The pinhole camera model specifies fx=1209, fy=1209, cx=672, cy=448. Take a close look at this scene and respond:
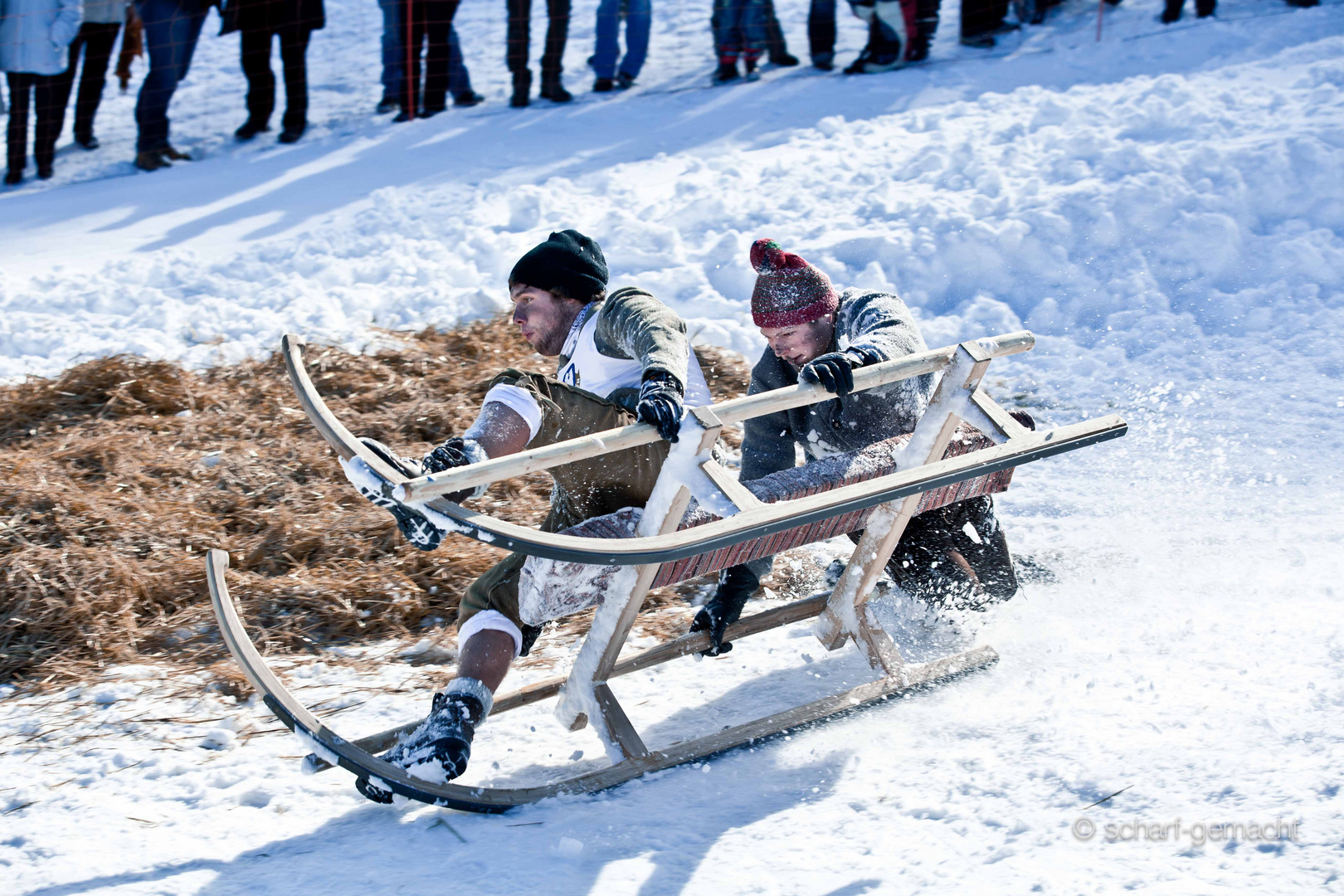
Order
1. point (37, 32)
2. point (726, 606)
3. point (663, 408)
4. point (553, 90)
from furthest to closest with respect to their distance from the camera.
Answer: point (553, 90) → point (37, 32) → point (726, 606) → point (663, 408)

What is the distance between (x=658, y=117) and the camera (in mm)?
8625

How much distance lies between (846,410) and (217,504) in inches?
94.1

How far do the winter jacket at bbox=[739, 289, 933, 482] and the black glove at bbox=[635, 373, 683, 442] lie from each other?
745mm

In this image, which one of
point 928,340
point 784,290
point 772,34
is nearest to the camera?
point 784,290

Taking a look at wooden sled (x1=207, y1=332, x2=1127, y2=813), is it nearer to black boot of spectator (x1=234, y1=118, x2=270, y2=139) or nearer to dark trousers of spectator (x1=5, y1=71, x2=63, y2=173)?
dark trousers of spectator (x1=5, y1=71, x2=63, y2=173)

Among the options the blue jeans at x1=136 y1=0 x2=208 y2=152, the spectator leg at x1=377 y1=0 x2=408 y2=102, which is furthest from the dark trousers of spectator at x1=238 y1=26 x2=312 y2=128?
the spectator leg at x1=377 y1=0 x2=408 y2=102

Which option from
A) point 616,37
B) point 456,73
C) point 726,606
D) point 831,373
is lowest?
point 726,606

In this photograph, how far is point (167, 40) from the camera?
318 inches

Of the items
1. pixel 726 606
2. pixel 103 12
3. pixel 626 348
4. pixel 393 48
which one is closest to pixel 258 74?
pixel 393 48

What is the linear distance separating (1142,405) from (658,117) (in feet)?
15.1

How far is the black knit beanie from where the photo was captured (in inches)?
128

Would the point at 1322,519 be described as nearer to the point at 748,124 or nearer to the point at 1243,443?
the point at 1243,443

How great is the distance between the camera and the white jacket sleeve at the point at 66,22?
7559 millimetres

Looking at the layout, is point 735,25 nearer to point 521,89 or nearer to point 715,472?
point 521,89
